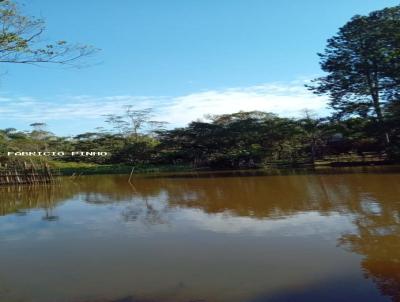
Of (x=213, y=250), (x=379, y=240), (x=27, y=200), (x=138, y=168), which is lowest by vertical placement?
(x=379, y=240)

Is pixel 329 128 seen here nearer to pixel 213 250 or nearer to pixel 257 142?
pixel 257 142

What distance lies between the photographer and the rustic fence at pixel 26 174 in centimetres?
2000

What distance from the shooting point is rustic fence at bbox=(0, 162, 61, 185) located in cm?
2000

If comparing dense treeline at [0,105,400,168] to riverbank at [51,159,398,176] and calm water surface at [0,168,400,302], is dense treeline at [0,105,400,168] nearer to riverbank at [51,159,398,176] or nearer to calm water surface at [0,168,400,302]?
riverbank at [51,159,398,176]

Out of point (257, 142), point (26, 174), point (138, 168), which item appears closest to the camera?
point (26, 174)

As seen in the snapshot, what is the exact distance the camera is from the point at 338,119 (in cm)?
2200

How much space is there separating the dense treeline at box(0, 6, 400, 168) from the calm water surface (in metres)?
9.57

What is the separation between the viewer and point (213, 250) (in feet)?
19.7

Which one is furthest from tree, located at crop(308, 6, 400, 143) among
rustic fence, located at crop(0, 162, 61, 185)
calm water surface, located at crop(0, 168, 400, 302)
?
rustic fence, located at crop(0, 162, 61, 185)

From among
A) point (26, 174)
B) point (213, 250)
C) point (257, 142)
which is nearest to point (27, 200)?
point (26, 174)

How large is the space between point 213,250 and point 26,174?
16530mm

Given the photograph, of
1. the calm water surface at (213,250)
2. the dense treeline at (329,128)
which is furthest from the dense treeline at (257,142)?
the calm water surface at (213,250)

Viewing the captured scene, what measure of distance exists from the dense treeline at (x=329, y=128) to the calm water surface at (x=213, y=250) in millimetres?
9570

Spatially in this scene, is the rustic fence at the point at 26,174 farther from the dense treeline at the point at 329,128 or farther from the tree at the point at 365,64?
the tree at the point at 365,64
